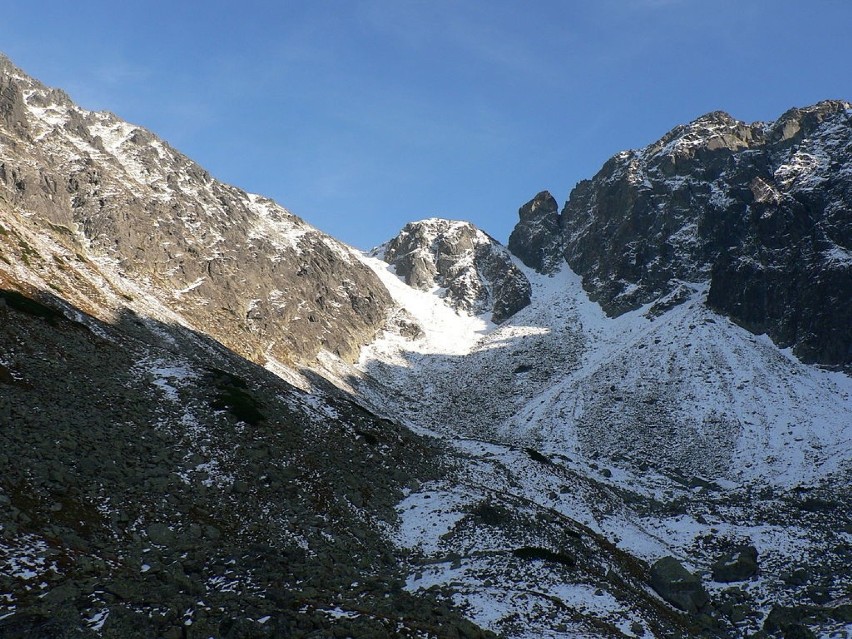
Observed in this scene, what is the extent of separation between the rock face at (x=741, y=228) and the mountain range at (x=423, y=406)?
662 mm

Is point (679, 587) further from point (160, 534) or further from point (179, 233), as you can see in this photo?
point (179, 233)

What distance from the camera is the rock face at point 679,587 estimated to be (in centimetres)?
3067

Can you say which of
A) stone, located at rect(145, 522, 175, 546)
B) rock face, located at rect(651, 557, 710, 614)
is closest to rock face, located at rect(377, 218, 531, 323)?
rock face, located at rect(651, 557, 710, 614)

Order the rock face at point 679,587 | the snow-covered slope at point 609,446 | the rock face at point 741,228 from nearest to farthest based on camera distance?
the snow-covered slope at point 609,446 < the rock face at point 679,587 < the rock face at point 741,228

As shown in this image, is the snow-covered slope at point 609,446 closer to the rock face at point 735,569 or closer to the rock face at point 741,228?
the rock face at point 735,569

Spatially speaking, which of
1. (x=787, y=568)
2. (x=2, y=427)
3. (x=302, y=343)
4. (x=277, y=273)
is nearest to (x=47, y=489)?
(x=2, y=427)

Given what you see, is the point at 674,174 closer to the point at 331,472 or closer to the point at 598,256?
the point at 598,256

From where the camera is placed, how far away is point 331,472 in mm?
33938

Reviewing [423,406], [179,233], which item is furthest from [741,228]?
[179,233]

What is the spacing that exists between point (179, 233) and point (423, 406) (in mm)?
58327

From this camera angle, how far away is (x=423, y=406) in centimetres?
10712

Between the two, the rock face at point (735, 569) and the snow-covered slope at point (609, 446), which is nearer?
the snow-covered slope at point (609, 446)

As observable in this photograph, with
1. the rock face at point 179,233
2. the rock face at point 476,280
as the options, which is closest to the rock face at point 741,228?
the rock face at point 476,280

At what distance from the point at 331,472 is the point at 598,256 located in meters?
149
